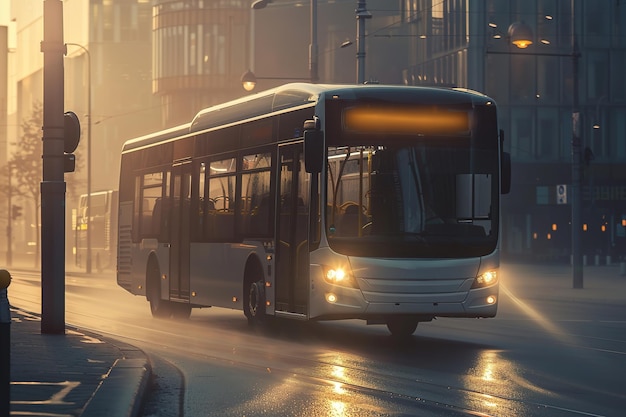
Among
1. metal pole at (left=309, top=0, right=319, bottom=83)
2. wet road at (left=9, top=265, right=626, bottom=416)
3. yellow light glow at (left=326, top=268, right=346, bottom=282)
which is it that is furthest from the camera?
metal pole at (left=309, top=0, right=319, bottom=83)

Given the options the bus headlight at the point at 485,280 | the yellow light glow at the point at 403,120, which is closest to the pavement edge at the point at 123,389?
the yellow light glow at the point at 403,120

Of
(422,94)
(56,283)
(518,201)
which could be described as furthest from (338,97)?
(518,201)

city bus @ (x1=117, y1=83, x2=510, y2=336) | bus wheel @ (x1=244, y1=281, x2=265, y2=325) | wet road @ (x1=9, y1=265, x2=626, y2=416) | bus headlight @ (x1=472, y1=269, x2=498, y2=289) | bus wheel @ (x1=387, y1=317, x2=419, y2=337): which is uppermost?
city bus @ (x1=117, y1=83, x2=510, y2=336)

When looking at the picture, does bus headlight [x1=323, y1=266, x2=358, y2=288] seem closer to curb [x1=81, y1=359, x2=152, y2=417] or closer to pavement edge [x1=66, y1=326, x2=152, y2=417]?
pavement edge [x1=66, y1=326, x2=152, y2=417]

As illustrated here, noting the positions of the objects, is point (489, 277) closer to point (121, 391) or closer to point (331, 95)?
point (331, 95)

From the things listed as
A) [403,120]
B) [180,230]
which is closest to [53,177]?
[403,120]

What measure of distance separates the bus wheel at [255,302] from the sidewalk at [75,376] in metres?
2.79

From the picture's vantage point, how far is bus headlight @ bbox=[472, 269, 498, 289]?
17.2 m

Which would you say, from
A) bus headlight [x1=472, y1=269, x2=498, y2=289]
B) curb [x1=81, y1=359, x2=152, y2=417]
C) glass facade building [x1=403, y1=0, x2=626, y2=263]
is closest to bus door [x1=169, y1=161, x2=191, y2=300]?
bus headlight [x1=472, y1=269, x2=498, y2=289]

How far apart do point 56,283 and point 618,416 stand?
912cm

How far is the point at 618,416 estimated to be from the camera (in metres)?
10.2

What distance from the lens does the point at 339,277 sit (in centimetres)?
1695

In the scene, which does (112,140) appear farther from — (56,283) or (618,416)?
(618,416)

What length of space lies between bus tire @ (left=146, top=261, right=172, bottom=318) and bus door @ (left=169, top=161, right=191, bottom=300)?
98 centimetres
